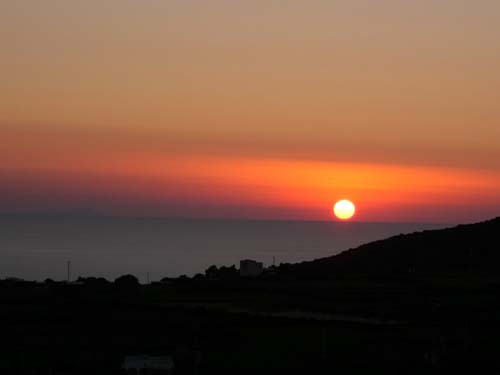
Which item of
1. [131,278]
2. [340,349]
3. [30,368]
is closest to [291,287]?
[131,278]

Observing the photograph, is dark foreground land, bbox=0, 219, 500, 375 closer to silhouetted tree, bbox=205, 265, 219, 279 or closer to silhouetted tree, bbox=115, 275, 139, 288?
silhouetted tree, bbox=115, 275, 139, 288

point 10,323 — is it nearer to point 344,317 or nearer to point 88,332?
point 88,332

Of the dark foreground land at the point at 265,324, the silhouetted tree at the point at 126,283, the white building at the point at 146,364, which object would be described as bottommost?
the white building at the point at 146,364

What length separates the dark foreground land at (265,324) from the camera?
115 ft

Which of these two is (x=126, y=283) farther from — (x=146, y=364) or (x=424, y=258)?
(x=146, y=364)

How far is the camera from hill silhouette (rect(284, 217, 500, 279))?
72950mm

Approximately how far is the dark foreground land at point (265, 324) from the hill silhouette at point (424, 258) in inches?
35.6

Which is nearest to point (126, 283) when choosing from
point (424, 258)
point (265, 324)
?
point (265, 324)

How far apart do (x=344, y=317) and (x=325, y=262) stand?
34221 mm

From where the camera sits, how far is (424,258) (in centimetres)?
8044

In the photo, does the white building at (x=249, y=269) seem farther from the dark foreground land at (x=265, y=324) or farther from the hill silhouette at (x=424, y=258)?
the hill silhouette at (x=424, y=258)

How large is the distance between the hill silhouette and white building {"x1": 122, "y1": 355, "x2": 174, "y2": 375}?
38240 mm

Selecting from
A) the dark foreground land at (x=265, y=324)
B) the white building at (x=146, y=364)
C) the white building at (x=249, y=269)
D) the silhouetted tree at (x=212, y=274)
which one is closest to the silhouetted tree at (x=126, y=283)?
the dark foreground land at (x=265, y=324)

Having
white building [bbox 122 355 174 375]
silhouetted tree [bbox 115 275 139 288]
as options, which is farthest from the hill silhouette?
white building [bbox 122 355 174 375]
